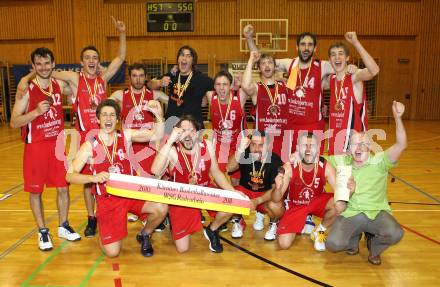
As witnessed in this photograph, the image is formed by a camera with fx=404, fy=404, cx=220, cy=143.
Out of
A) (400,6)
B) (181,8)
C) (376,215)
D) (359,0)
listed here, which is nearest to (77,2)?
(181,8)

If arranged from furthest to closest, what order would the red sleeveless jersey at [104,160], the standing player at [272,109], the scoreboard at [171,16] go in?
the scoreboard at [171,16]
the standing player at [272,109]
the red sleeveless jersey at [104,160]

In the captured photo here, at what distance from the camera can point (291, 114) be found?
487cm

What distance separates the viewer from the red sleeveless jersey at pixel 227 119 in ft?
16.3

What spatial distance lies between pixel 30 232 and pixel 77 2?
14113 millimetres

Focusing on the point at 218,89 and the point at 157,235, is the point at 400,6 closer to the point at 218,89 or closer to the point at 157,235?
the point at 218,89

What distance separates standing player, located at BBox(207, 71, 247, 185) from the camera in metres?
4.95

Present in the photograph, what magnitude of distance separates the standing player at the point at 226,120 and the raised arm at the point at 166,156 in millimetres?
904

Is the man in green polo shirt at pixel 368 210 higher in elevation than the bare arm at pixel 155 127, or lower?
lower

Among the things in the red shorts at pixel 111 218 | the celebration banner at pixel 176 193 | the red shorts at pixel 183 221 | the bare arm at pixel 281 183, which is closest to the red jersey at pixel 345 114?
the bare arm at pixel 281 183

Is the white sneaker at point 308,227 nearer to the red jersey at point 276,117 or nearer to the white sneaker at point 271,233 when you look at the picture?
the white sneaker at point 271,233

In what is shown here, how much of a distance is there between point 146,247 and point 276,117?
2146mm

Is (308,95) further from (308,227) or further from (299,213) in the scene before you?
(308,227)

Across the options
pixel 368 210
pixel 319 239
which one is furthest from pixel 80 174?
pixel 368 210

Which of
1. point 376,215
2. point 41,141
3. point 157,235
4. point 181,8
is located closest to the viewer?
point 376,215
